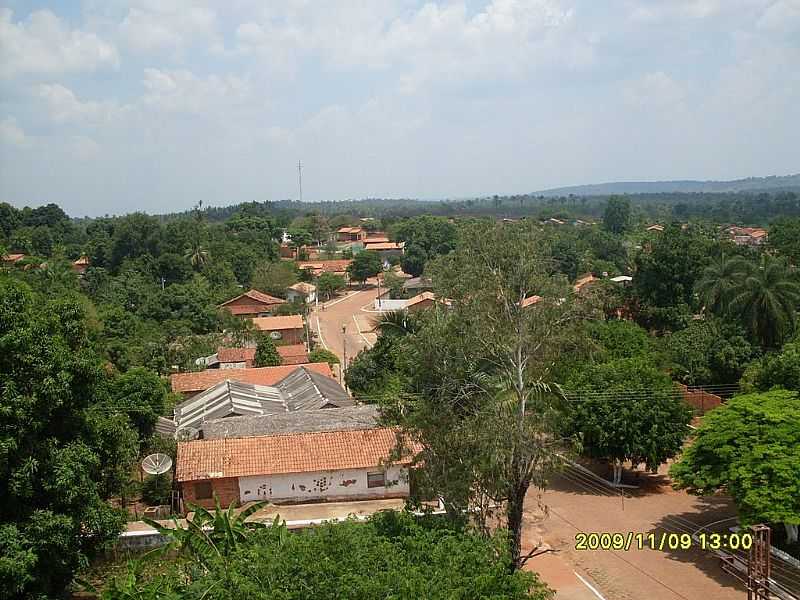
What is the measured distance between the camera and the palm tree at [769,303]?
1142 inches

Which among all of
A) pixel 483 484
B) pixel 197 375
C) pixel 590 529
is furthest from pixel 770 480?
pixel 197 375

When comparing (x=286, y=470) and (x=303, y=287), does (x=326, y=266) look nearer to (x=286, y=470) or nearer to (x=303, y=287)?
(x=303, y=287)

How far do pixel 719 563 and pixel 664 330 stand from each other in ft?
79.3

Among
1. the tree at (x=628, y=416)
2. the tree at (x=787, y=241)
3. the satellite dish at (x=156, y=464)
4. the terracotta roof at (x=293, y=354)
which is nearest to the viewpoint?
the satellite dish at (x=156, y=464)

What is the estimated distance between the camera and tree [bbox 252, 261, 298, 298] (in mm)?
60312

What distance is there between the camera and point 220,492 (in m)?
18.2

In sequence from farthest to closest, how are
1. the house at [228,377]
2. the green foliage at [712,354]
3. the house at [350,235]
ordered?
the house at [350,235] < the house at [228,377] < the green foliage at [712,354]

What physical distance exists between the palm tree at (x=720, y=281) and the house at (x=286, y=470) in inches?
762

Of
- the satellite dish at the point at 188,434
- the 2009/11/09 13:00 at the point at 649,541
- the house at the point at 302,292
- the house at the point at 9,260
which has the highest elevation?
the house at the point at 9,260

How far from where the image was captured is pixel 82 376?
41.6 feet

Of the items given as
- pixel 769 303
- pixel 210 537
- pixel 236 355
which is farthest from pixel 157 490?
pixel 769 303

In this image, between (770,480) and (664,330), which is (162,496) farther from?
(664,330)

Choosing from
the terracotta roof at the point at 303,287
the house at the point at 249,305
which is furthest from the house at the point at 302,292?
the house at the point at 249,305

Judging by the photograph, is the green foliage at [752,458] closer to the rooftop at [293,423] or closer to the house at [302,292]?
the rooftop at [293,423]
